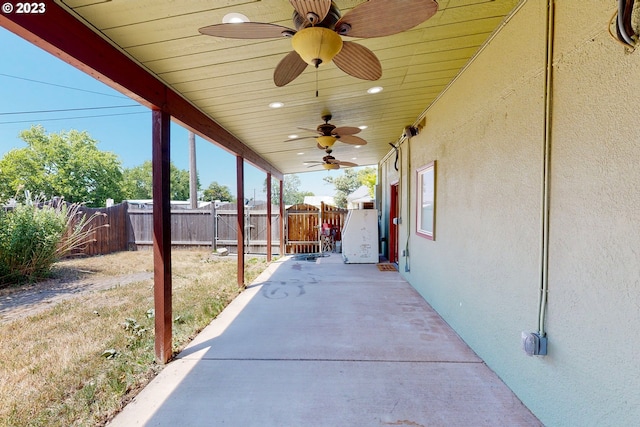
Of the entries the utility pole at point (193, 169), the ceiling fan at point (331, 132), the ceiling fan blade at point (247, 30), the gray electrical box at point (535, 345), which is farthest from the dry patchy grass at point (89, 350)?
the utility pole at point (193, 169)

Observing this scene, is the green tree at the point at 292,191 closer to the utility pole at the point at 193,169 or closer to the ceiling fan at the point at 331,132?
the utility pole at the point at 193,169

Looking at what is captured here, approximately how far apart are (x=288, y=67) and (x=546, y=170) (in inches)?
71.0

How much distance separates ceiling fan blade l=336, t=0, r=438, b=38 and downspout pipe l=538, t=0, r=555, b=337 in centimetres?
84

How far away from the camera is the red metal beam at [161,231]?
2545 millimetres

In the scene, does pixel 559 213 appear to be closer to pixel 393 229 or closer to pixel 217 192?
pixel 393 229

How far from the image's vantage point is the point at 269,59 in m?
2.39

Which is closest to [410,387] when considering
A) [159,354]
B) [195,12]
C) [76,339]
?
[159,354]

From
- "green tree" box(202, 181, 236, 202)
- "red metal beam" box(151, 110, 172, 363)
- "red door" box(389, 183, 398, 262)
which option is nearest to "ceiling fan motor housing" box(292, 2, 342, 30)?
"red metal beam" box(151, 110, 172, 363)

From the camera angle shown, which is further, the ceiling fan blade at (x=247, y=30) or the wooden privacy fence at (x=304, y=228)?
the wooden privacy fence at (x=304, y=228)

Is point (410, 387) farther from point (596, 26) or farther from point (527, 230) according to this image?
point (596, 26)

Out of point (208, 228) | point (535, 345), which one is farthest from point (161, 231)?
point (208, 228)

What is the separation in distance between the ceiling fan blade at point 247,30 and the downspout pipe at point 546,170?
5.03 ft

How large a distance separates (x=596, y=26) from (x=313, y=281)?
4.83 m

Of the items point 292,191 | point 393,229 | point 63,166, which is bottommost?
point 393,229
